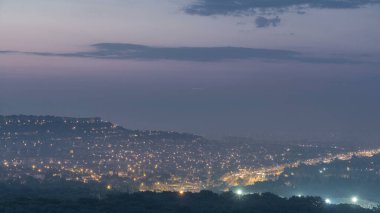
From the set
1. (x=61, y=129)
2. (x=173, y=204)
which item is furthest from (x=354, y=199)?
(x=61, y=129)

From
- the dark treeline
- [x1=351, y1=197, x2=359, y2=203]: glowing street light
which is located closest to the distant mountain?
[x1=351, y1=197, x2=359, y2=203]: glowing street light

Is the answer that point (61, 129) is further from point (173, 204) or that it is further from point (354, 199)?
point (173, 204)

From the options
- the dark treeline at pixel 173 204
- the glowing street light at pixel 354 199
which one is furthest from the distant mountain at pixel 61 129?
the dark treeline at pixel 173 204

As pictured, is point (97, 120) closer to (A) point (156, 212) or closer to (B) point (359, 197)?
(B) point (359, 197)

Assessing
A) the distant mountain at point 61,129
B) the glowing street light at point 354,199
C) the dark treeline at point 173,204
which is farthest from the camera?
the distant mountain at point 61,129

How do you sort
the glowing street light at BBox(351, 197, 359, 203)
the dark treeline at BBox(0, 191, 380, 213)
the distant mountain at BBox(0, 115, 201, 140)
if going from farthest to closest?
the distant mountain at BBox(0, 115, 201, 140) < the glowing street light at BBox(351, 197, 359, 203) < the dark treeline at BBox(0, 191, 380, 213)

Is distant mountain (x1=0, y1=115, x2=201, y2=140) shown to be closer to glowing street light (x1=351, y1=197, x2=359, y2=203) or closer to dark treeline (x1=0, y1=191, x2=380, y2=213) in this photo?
glowing street light (x1=351, y1=197, x2=359, y2=203)

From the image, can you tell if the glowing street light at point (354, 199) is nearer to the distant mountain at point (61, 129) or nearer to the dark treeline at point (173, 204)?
the dark treeline at point (173, 204)

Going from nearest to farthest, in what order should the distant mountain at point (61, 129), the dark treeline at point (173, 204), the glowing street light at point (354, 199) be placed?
the dark treeline at point (173, 204) < the glowing street light at point (354, 199) < the distant mountain at point (61, 129)
